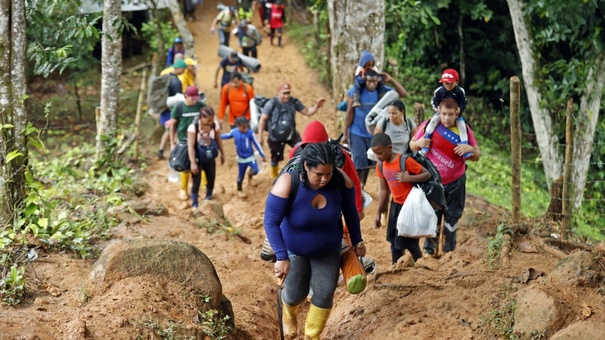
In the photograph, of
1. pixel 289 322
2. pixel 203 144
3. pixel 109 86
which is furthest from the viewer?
pixel 109 86

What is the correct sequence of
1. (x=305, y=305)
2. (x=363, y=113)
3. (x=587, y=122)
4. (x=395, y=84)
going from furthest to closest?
1. (x=587, y=122)
2. (x=395, y=84)
3. (x=363, y=113)
4. (x=305, y=305)

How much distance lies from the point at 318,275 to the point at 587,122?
8360mm

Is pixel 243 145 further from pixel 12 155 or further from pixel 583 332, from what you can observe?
pixel 583 332

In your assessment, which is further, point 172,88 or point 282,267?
point 172,88

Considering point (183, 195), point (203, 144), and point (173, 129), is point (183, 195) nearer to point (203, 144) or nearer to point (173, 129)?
point (173, 129)

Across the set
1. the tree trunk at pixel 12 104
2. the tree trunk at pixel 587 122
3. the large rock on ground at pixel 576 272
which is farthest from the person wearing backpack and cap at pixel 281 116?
the large rock on ground at pixel 576 272

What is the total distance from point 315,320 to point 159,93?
8.72 meters

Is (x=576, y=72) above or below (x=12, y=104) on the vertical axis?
above

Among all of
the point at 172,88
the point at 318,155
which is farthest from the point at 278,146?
the point at 318,155

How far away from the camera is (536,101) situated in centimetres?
1290

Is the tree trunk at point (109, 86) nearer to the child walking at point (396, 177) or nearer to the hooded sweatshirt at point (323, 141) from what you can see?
the child walking at point (396, 177)

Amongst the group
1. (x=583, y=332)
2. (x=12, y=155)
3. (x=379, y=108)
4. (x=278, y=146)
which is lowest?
(x=278, y=146)

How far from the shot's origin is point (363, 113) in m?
10.4

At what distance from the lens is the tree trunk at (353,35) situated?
12.0 meters
